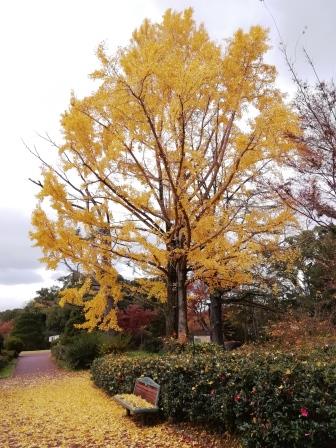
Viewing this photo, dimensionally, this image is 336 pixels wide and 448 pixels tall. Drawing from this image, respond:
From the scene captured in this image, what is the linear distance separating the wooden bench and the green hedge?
13cm

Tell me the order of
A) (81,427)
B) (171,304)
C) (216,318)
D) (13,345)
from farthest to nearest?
(13,345) < (216,318) < (171,304) < (81,427)

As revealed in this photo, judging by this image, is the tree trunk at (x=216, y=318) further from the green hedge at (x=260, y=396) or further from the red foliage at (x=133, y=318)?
the green hedge at (x=260, y=396)

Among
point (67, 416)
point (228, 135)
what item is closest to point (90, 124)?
point (228, 135)

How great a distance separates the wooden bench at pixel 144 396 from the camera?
21.4 feet

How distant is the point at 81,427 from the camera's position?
6.88 meters

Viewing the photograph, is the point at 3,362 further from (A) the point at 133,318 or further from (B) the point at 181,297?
(B) the point at 181,297

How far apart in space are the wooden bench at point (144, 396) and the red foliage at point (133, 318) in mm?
14319

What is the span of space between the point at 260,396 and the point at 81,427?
356 cm

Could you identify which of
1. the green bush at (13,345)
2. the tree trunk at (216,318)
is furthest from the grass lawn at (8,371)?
the tree trunk at (216,318)

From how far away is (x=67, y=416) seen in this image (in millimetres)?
7832

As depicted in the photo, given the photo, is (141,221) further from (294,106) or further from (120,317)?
(120,317)

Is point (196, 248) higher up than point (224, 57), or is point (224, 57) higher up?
point (224, 57)

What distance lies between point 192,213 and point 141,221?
4.33 feet

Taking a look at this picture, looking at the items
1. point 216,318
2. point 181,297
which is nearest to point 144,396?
point 181,297
